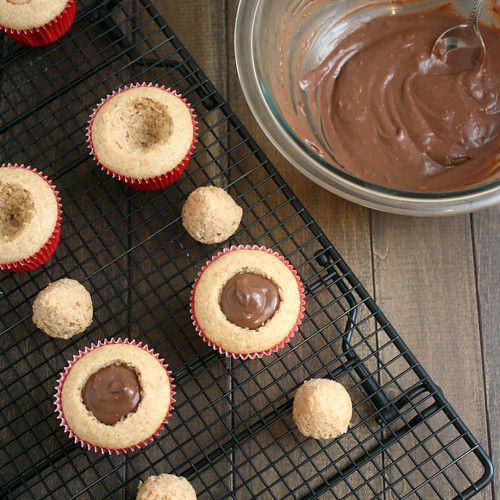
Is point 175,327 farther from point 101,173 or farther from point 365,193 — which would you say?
point 365,193

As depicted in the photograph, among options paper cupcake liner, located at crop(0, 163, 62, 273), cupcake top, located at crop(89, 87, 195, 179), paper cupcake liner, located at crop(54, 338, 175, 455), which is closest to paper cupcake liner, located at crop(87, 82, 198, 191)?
cupcake top, located at crop(89, 87, 195, 179)

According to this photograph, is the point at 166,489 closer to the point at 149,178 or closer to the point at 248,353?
the point at 248,353

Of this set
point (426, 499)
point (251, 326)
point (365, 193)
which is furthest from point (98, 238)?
point (426, 499)

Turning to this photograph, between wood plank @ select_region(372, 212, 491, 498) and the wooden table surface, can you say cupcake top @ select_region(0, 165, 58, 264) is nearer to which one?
the wooden table surface

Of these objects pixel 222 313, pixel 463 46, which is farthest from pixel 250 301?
pixel 463 46

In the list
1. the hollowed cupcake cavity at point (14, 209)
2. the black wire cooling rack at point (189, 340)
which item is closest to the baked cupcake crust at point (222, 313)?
the black wire cooling rack at point (189, 340)

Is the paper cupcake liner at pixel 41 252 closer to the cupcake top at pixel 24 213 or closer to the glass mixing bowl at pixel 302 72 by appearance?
the cupcake top at pixel 24 213
